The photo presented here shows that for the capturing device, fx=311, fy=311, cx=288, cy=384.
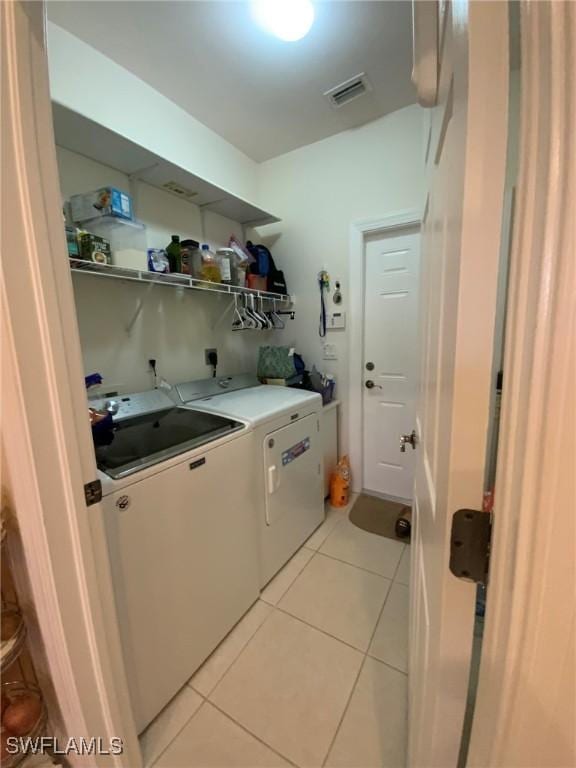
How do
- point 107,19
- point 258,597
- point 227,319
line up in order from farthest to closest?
point 227,319
point 258,597
point 107,19

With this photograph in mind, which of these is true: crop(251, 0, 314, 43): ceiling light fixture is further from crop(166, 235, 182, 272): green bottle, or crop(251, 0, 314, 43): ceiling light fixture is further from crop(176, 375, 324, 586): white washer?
crop(176, 375, 324, 586): white washer

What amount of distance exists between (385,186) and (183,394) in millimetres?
2013

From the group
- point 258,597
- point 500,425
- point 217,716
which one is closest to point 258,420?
point 258,597

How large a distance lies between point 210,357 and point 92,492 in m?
1.54

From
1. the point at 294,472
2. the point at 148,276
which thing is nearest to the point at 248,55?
the point at 148,276

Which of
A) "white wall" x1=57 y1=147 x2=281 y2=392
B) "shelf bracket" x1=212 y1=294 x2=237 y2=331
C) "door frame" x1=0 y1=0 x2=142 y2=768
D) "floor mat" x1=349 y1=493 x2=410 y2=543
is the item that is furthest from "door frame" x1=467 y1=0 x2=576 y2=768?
"shelf bracket" x1=212 y1=294 x2=237 y2=331

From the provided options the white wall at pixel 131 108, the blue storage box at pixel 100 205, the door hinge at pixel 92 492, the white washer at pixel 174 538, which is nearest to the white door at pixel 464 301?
the door hinge at pixel 92 492

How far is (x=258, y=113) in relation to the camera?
204cm

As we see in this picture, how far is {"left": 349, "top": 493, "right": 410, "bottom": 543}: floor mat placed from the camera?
7.31ft

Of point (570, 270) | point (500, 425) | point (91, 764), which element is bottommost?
point (91, 764)

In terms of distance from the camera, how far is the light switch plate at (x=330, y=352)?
8.44 ft

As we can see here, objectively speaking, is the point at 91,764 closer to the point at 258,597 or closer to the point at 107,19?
the point at 258,597

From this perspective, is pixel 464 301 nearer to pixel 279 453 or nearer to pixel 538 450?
pixel 538 450

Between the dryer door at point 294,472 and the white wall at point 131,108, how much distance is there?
162 centimetres
